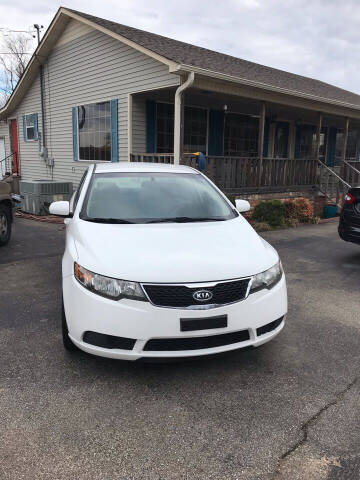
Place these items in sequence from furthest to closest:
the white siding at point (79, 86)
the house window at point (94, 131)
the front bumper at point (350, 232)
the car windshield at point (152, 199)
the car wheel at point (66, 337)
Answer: the house window at point (94, 131) < the white siding at point (79, 86) < the front bumper at point (350, 232) < the car windshield at point (152, 199) < the car wheel at point (66, 337)

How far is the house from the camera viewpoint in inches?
359

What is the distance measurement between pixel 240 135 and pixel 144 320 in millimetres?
11777

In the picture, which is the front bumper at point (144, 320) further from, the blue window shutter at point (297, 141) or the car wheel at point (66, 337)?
the blue window shutter at point (297, 141)

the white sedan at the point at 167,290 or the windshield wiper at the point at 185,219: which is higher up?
the windshield wiper at the point at 185,219

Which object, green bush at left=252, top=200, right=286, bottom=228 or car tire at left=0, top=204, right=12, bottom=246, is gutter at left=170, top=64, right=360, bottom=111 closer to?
green bush at left=252, top=200, right=286, bottom=228

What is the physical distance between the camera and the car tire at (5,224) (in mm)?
6953

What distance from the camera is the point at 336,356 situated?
3.36m

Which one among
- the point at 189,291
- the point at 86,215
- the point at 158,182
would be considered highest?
the point at 158,182

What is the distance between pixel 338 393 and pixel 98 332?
5.89 feet

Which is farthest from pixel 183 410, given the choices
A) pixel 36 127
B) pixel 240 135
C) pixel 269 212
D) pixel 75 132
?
pixel 36 127

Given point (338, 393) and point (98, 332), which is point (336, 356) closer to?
point (338, 393)

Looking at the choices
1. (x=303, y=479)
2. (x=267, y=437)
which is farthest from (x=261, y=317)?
(x=303, y=479)

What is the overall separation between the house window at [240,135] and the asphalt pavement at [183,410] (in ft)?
32.1

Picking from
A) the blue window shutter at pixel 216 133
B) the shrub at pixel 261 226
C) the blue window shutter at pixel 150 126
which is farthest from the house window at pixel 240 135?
the shrub at pixel 261 226
